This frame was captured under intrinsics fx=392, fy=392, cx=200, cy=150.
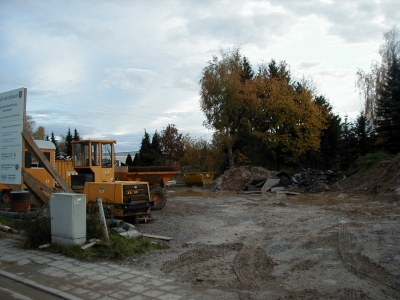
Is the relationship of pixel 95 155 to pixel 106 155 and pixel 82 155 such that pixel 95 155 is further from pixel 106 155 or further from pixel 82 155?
pixel 82 155

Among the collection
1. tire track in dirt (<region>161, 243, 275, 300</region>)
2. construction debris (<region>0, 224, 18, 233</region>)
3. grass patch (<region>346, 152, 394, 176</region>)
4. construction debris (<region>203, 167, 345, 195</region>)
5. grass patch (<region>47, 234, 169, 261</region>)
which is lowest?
tire track in dirt (<region>161, 243, 275, 300</region>)

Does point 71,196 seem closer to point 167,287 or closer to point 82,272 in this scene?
point 82,272

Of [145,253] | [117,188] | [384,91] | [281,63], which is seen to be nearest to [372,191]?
[384,91]

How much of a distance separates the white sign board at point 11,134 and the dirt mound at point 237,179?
21523mm

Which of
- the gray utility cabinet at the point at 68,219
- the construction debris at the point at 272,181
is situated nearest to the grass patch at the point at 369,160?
the construction debris at the point at 272,181

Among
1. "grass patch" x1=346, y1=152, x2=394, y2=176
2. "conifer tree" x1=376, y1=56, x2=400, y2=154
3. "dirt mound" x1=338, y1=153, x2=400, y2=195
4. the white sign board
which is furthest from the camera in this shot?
"conifer tree" x1=376, y1=56, x2=400, y2=154

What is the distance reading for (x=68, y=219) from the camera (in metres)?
8.62

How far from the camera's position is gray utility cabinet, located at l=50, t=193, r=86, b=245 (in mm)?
8578

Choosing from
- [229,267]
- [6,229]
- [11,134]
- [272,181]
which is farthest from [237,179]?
[229,267]

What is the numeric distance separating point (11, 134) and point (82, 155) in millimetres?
4080

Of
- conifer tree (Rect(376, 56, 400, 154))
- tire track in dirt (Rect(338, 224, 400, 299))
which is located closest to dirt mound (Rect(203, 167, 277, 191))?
conifer tree (Rect(376, 56, 400, 154))

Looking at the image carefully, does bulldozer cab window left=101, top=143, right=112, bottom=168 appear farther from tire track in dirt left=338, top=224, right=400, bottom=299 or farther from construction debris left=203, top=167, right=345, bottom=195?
construction debris left=203, top=167, right=345, bottom=195

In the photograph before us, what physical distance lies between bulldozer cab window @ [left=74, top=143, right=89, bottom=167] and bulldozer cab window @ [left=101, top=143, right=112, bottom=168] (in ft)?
2.01

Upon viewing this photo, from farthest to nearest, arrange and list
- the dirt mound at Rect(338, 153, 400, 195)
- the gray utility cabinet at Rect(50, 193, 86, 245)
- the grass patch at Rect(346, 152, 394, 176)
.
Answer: the grass patch at Rect(346, 152, 394, 176), the dirt mound at Rect(338, 153, 400, 195), the gray utility cabinet at Rect(50, 193, 86, 245)
